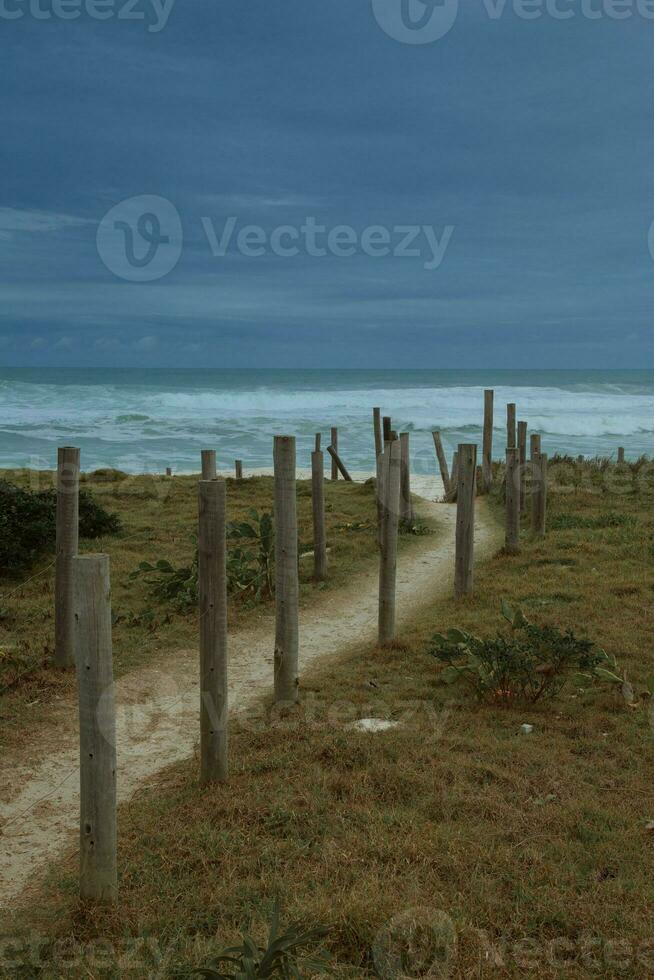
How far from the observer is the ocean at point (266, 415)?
131ft

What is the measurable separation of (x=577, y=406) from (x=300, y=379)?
35845 mm

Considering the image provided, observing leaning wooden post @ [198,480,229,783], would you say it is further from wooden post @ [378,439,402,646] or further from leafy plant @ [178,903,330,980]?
wooden post @ [378,439,402,646]

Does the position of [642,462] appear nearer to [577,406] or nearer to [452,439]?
[452,439]

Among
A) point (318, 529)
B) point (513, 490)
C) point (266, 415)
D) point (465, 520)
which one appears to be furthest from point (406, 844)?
point (266, 415)

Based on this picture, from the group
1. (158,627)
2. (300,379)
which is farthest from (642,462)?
(300,379)

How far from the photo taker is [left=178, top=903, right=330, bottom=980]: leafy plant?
3.60 meters

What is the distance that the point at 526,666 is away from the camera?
7.45 meters

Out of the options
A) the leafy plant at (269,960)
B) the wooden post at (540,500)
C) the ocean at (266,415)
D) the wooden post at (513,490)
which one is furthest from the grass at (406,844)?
the ocean at (266,415)

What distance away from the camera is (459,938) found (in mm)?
4141

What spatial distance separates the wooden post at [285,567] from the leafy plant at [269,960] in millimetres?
3601

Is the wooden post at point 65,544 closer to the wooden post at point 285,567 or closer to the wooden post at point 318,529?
the wooden post at point 285,567

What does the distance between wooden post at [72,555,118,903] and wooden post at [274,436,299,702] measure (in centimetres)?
297

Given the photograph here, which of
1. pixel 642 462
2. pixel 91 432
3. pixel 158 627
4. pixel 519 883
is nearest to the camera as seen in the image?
pixel 519 883

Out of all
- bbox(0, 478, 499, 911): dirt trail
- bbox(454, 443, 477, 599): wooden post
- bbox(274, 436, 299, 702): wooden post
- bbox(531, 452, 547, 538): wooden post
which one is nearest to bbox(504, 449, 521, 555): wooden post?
bbox(0, 478, 499, 911): dirt trail
